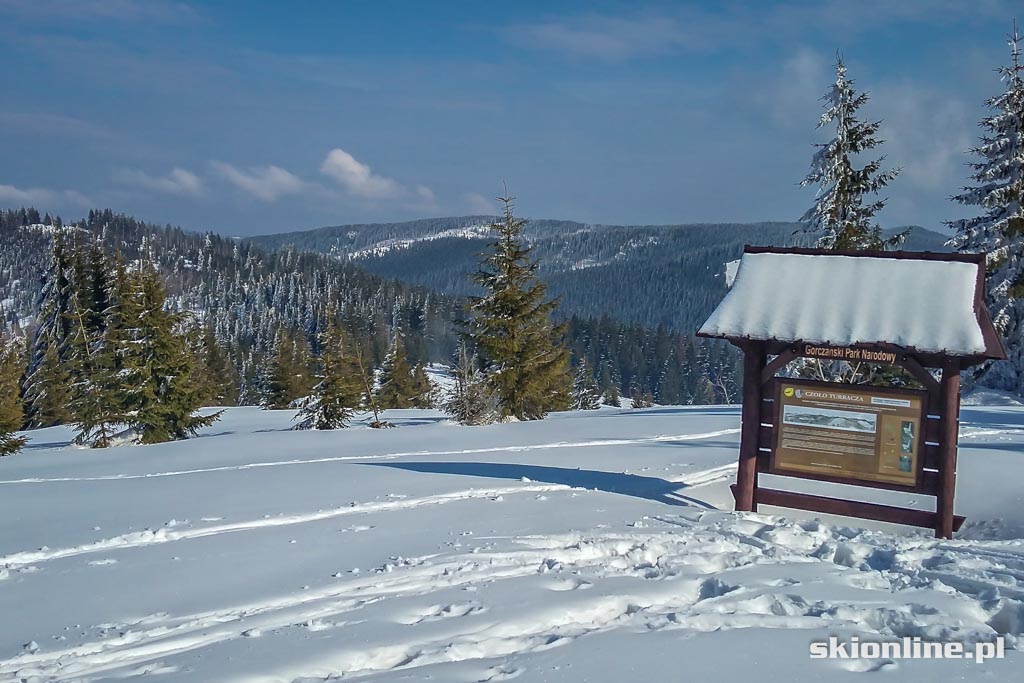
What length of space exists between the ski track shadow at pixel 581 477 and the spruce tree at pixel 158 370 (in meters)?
13.8

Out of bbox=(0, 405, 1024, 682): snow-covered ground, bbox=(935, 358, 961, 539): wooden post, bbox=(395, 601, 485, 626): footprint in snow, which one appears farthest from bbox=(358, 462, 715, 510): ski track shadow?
bbox=(395, 601, 485, 626): footprint in snow

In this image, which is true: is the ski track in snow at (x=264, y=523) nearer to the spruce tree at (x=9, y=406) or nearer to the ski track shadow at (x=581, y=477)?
the ski track shadow at (x=581, y=477)

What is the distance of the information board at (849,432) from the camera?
322 inches

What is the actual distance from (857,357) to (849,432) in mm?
994

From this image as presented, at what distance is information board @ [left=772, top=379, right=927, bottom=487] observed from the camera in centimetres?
819

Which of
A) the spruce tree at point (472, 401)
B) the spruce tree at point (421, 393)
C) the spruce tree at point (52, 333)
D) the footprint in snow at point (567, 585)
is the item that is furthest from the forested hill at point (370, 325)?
the footprint in snow at point (567, 585)

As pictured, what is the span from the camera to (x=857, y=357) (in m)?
8.05

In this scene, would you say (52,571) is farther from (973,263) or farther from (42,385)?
(42,385)

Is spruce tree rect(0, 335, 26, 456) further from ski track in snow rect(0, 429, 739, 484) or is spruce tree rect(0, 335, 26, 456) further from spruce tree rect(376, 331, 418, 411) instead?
spruce tree rect(376, 331, 418, 411)

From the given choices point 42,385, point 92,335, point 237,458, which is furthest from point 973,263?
point 42,385

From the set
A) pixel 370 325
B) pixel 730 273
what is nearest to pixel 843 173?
pixel 730 273

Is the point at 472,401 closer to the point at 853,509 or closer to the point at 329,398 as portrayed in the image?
the point at 329,398

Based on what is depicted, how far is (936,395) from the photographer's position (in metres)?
8.13

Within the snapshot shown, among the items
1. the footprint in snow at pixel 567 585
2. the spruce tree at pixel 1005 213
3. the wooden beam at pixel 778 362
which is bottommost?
the footprint in snow at pixel 567 585
